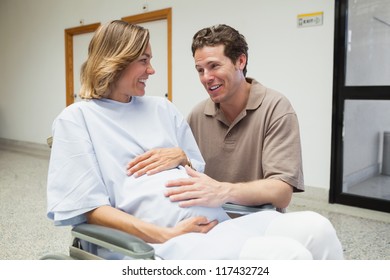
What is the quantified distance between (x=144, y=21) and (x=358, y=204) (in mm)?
3376

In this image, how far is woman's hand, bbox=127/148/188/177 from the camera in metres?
1.30

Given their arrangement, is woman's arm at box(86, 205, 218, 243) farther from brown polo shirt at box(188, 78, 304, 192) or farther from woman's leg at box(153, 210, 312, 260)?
brown polo shirt at box(188, 78, 304, 192)

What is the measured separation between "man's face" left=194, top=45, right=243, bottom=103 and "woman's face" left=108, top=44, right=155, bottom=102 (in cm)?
28

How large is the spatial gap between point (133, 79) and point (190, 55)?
3.09 meters

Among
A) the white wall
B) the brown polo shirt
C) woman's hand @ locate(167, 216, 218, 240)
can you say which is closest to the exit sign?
the white wall

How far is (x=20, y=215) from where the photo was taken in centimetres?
314

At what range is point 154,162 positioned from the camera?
1.32 m

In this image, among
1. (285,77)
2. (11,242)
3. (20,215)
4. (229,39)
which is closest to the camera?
(229,39)

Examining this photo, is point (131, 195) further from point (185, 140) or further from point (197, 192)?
point (185, 140)

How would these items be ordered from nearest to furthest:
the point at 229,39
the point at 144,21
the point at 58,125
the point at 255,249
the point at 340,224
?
the point at 255,249 < the point at 58,125 < the point at 229,39 < the point at 340,224 < the point at 144,21

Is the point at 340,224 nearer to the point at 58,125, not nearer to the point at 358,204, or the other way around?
the point at 358,204

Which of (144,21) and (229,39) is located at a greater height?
(144,21)

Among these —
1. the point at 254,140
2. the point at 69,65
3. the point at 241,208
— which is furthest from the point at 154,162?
the point at 69,65

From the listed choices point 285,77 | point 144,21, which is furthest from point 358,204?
point 144,21
